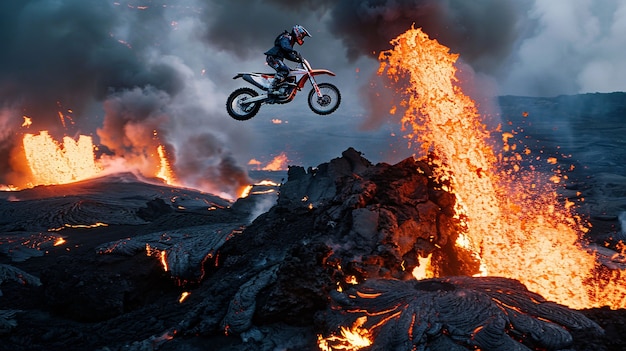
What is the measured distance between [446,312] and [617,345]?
289 centimetres

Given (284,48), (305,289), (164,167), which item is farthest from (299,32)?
(164,167)

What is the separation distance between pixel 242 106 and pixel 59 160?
261ft

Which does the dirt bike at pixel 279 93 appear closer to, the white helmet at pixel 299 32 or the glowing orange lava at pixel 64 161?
the white helmet at pixel 299 32

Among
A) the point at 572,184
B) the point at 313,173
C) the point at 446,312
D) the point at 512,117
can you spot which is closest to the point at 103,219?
the point at 313,173

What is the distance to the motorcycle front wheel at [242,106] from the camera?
31.6 feet

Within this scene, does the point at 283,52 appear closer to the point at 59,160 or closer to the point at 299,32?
the point at 299,32

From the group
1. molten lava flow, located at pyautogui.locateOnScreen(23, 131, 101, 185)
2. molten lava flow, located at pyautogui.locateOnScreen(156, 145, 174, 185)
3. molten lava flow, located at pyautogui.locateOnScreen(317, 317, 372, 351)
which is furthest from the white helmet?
molten lava flow, located at pyautogui.locateOnScreen(23, 131, 101, 185)

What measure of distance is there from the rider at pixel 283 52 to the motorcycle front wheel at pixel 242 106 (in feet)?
2.58

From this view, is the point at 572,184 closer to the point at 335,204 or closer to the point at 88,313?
the point at 335,204

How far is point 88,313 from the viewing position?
1149 centimetres

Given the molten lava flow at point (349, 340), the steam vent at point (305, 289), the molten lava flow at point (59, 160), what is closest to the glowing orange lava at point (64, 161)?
the molten lava flow at point (59, 160)

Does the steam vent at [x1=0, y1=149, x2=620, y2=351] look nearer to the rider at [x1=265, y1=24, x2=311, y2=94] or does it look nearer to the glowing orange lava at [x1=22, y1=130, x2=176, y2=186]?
the rider at [x1=265, y1=24, x2=311, y2=94]

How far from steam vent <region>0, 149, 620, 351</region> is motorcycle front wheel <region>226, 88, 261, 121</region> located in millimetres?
3617

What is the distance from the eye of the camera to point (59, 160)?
73.8 meters
